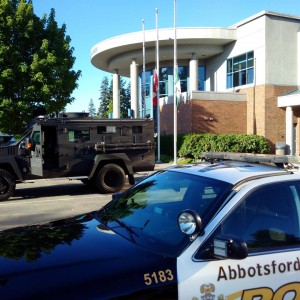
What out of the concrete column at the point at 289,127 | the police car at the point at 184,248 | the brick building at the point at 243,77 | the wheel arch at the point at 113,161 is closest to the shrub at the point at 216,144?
the brick building at the point at 243,77

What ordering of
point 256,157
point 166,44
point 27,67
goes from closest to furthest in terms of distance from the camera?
point 256,157 → point 27,67 → point 166,44

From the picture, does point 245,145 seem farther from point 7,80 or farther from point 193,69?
point 7,80

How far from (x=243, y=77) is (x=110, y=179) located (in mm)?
21010

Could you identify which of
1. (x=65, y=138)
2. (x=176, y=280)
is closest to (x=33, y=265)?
(x=176, y=280)

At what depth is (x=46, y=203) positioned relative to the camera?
10.8 m

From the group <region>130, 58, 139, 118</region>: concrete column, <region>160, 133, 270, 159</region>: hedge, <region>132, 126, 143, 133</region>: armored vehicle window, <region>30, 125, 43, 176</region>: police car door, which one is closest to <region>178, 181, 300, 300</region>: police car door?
<region>30, 125, 43, 176</region>: police car door

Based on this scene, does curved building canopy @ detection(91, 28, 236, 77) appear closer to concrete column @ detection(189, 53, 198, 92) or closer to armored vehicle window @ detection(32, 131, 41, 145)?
concrete column @ detection(189, 53, 198, 92)

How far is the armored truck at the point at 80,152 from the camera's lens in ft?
37.6

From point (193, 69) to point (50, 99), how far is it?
48.2 ft

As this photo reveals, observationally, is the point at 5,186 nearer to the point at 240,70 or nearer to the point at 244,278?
the point at 244,278

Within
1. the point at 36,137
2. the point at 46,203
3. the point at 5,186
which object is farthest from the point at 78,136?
the point at 5,186

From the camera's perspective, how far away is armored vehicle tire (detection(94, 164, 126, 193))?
12.3m

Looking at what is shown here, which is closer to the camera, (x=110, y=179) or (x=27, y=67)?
(x=110, y=179)

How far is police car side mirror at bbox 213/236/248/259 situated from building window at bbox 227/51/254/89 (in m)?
28.8
